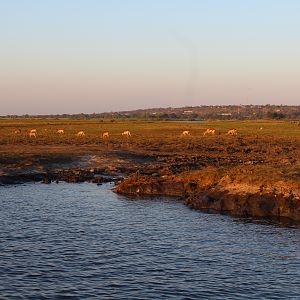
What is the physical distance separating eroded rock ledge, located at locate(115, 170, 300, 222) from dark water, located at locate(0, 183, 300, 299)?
2.15 metres

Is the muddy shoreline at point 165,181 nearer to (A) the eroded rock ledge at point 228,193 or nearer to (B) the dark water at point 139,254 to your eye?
(A) the eroded rock ledge at point 228,193

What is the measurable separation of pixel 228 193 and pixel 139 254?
15087mm

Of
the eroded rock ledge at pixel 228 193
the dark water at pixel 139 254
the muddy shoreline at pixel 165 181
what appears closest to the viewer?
the dark water at pixel 139 254

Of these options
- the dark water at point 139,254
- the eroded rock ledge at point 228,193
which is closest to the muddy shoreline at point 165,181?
the eroded rock ledge at point 228,193

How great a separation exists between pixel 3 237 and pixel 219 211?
50.7 feet

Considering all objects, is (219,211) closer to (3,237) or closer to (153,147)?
(3,237)

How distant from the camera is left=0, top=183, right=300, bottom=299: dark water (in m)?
20.6

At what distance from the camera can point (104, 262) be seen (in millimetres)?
24141

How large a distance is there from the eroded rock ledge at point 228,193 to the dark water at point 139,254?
2.15 metres

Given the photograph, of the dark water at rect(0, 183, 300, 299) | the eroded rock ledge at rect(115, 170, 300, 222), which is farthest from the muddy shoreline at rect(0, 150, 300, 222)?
the dark water at rect(0, 183, 300, 299)

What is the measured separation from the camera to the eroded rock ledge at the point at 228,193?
35.7m

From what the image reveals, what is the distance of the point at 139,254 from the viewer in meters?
25.5

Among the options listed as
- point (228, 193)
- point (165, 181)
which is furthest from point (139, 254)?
point (165, 181)

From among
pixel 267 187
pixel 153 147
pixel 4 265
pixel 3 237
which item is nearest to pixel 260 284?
pixel 4 265
